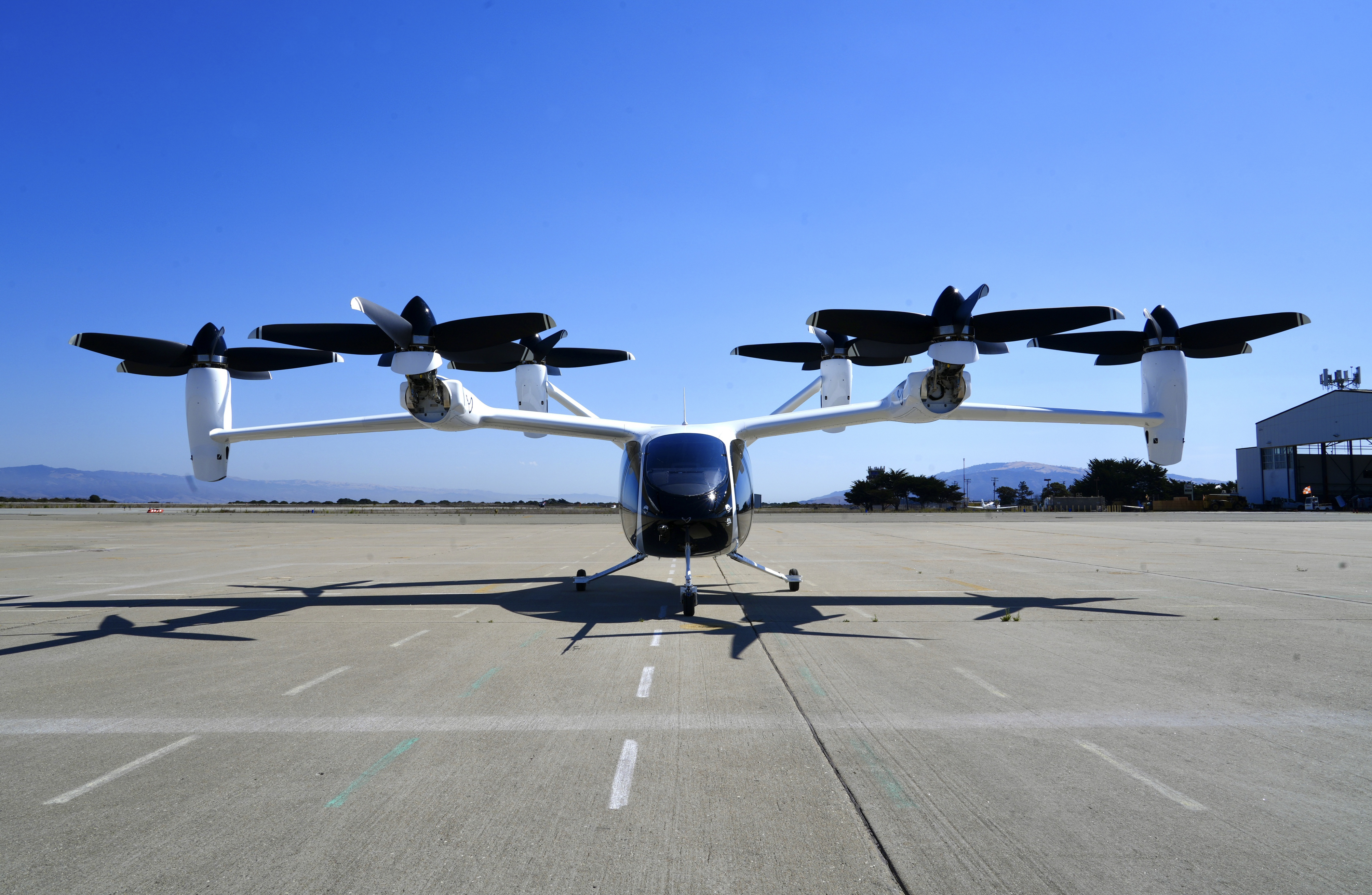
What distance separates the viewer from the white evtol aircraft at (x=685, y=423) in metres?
12.2

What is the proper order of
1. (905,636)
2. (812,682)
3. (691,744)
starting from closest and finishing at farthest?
(691,744) → (812,682) → (905,636)

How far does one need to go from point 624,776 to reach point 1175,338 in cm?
1526

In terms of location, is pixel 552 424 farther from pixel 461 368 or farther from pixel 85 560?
pixel 85 560

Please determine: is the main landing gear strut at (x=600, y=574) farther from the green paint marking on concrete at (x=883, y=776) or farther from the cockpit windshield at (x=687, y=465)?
the green paint marking on concrete at (x=883, y=776)

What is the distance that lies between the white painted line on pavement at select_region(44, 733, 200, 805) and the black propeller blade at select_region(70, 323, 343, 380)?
9953mm

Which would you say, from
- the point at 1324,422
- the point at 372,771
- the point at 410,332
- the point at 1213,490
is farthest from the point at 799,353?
the point at 1213,490

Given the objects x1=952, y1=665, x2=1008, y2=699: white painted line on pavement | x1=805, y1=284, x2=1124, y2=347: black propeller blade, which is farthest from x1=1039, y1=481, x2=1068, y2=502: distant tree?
x1=952, y1=665, x2=1008, y2=699: white painted line on pavement

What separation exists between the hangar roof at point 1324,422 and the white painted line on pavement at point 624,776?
304 ft

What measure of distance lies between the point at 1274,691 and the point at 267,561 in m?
24.0

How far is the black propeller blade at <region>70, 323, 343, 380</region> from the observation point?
1430cm

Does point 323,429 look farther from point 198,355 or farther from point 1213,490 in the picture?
point 1213,490

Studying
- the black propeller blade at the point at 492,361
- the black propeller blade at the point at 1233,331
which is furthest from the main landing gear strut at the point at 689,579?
the black propeller blade at the point at 1233,331

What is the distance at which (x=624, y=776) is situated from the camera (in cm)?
482

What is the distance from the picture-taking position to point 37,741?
5.61m
